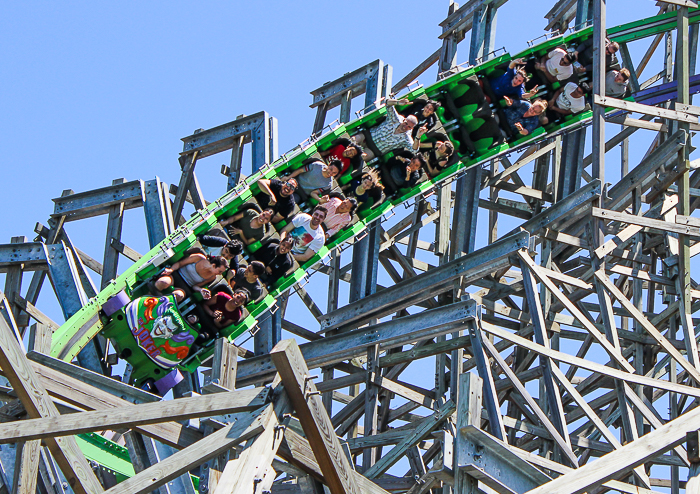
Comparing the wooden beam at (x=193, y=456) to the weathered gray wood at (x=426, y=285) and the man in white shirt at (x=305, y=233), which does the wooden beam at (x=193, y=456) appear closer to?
the weathered gray wood at (x=426, y=285)

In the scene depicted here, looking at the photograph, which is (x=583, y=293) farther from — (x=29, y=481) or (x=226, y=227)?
(x=29, y=481)

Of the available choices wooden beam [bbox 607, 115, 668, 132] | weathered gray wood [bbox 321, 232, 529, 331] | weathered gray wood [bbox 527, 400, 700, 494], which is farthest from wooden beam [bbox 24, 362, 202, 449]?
wooden beam [bbox 607, 115, 668, 132]

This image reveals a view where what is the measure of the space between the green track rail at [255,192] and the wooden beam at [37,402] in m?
2.01

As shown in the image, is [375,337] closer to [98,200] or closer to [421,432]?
[421,432]

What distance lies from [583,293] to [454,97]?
102 inches

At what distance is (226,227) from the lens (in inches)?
412

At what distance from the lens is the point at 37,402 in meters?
6.02

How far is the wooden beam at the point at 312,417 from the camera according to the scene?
5496mm

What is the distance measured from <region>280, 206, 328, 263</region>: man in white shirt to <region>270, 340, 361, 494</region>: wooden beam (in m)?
5.15

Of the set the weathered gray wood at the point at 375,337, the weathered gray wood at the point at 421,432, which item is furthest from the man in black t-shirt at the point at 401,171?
the weathered gray wood at the point at 421,432

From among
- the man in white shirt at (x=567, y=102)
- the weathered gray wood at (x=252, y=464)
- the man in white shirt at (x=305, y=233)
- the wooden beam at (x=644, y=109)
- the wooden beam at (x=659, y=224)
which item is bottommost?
the weathered gray wood at (x=252, y=464)

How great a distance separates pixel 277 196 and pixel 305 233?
451 millimetres

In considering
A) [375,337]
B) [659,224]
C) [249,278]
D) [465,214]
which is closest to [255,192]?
[249,278]

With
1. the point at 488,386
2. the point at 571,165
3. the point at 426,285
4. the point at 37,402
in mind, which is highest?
the point at 571,165
